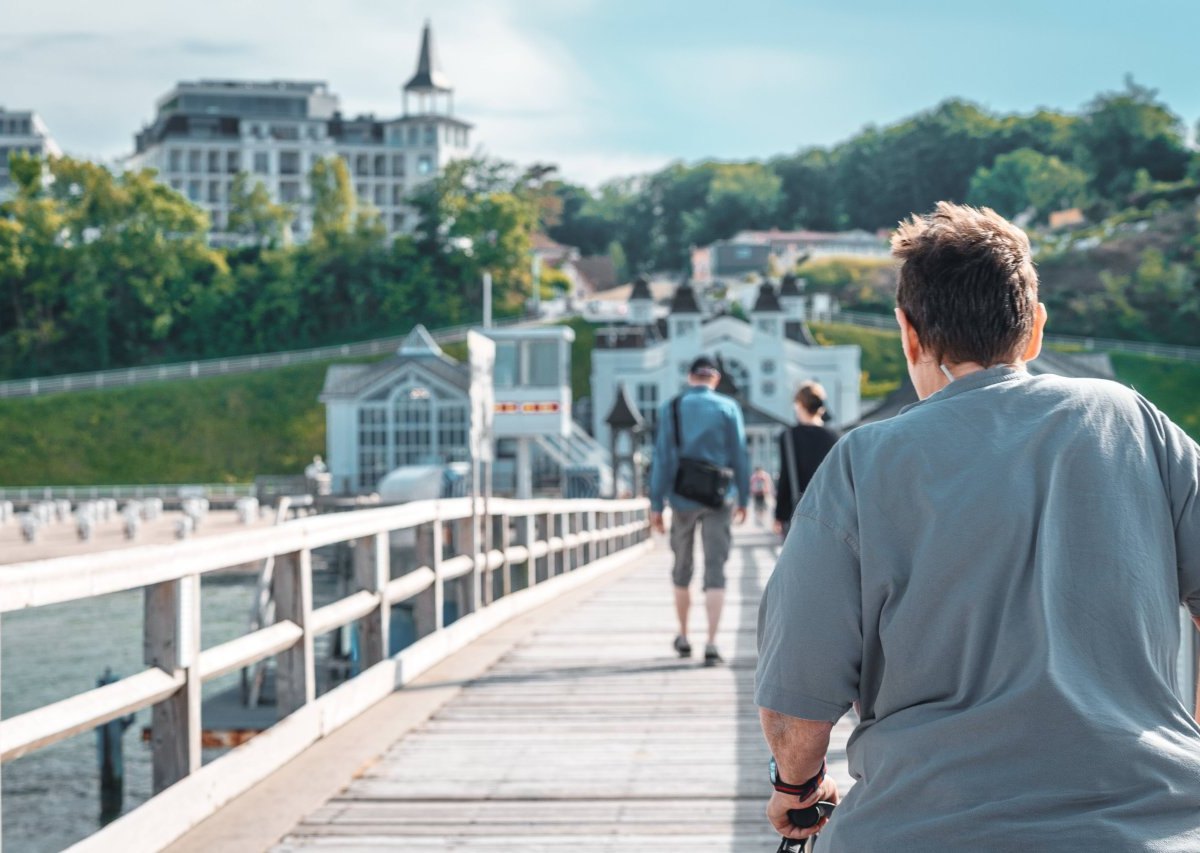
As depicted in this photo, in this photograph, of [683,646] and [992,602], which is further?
[683,646]

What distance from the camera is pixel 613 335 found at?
74.6 m

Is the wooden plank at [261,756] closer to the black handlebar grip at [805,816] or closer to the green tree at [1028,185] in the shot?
the black handlebar grip at [805,816]

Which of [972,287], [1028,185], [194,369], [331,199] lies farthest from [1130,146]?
[972,287]

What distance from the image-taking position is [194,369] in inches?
3401

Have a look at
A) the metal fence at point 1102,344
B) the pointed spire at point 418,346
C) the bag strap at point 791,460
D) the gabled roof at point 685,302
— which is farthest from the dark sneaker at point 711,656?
the metal fence at point 1102,344

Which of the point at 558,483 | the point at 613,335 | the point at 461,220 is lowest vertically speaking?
the point at 558,483

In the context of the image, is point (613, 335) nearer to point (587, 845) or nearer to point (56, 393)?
point (56, 393)

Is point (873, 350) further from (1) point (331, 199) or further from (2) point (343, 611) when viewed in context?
(2) point (343, 611)

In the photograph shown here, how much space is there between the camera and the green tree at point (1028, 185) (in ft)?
450

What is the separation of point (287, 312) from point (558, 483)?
49.6 meters

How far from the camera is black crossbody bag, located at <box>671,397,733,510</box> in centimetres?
888

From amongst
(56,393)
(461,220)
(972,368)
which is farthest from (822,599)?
(461,220)

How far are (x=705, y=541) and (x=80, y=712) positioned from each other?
537 cm

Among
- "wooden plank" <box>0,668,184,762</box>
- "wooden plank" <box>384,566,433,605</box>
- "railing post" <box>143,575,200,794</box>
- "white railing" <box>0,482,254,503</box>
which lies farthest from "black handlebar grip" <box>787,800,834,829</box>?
"white railing" <box>0,482,254,503</box>
